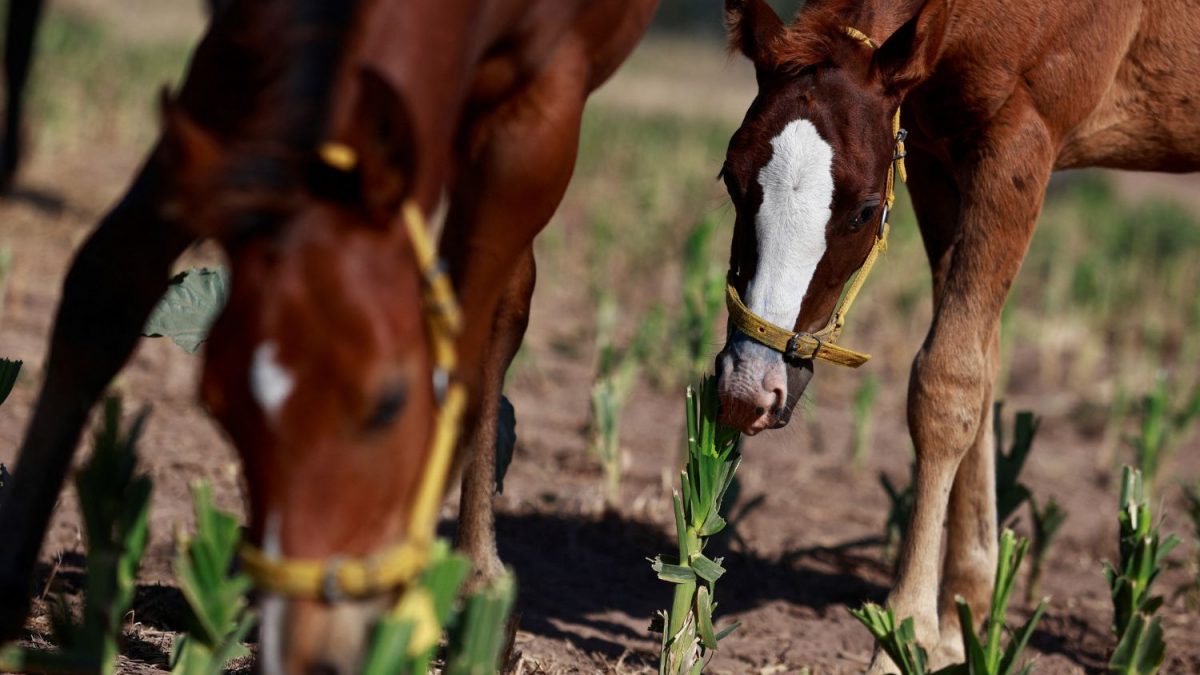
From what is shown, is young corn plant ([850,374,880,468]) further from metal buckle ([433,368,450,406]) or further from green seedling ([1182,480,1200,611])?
metal buckle ([433,368,450,406])

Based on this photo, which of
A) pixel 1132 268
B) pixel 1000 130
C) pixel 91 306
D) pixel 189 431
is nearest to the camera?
pixel 91 306

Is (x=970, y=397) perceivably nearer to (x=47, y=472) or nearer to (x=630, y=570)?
(x=630, y=570)

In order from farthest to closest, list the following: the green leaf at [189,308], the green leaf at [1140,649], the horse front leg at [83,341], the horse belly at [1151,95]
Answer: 1. the horse belly at [1151,95]
2. the green leaf at [189,308]
3. the green leaf at [1140,649]
4. the horse front leg at [83,341]

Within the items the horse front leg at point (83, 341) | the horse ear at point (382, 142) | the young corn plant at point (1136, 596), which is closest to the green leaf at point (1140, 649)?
the young corn plant at point (1136, 596)

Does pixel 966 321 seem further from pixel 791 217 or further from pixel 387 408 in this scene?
pixel 387 408

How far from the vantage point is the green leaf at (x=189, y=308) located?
10.3 ft

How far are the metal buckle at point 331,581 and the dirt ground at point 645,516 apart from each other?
1287mm

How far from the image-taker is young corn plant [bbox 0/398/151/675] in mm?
2301

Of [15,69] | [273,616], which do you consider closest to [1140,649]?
[273,616]

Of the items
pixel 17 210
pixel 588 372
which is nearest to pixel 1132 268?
pixel 588 372

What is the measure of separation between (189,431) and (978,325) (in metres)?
3.17

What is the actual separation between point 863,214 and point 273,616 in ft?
6.63

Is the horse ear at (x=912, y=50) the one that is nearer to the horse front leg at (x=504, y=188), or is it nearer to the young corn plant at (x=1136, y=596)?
the horse front leg at (x=504, y=188)

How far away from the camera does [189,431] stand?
212 inches
